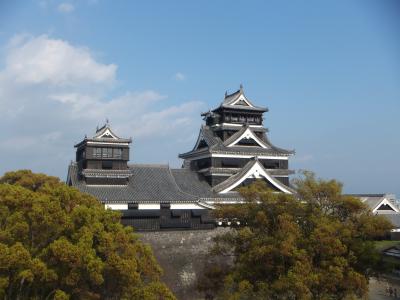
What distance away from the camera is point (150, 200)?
26.7 metres

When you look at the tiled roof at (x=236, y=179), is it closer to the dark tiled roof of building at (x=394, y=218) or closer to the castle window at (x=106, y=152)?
the castle window at (x=106, y=152)

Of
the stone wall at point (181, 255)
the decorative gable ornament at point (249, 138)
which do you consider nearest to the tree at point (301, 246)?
the stone wall at point (181, 255)

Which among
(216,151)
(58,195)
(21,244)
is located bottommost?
(21,244)

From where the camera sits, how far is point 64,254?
40.4ft

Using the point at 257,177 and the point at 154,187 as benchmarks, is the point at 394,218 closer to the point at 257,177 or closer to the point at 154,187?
the point at 257,177

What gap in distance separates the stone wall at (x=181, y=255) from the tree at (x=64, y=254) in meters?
9.56

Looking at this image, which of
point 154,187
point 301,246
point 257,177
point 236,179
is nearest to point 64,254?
point 301,246

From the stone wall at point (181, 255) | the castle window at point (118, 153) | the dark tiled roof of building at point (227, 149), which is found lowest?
the stone wall at point (181, 255)

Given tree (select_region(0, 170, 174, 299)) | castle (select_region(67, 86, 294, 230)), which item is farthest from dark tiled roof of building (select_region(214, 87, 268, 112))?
tree (select_region(0, 170, 174, 299))

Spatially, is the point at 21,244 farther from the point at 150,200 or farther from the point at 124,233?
the point at 150,200

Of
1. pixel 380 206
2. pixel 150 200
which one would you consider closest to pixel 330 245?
pixel 150 200

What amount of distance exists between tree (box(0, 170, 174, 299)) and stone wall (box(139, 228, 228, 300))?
9559mm

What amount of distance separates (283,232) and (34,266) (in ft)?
28.1

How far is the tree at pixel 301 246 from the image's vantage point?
→ 49.3ft
